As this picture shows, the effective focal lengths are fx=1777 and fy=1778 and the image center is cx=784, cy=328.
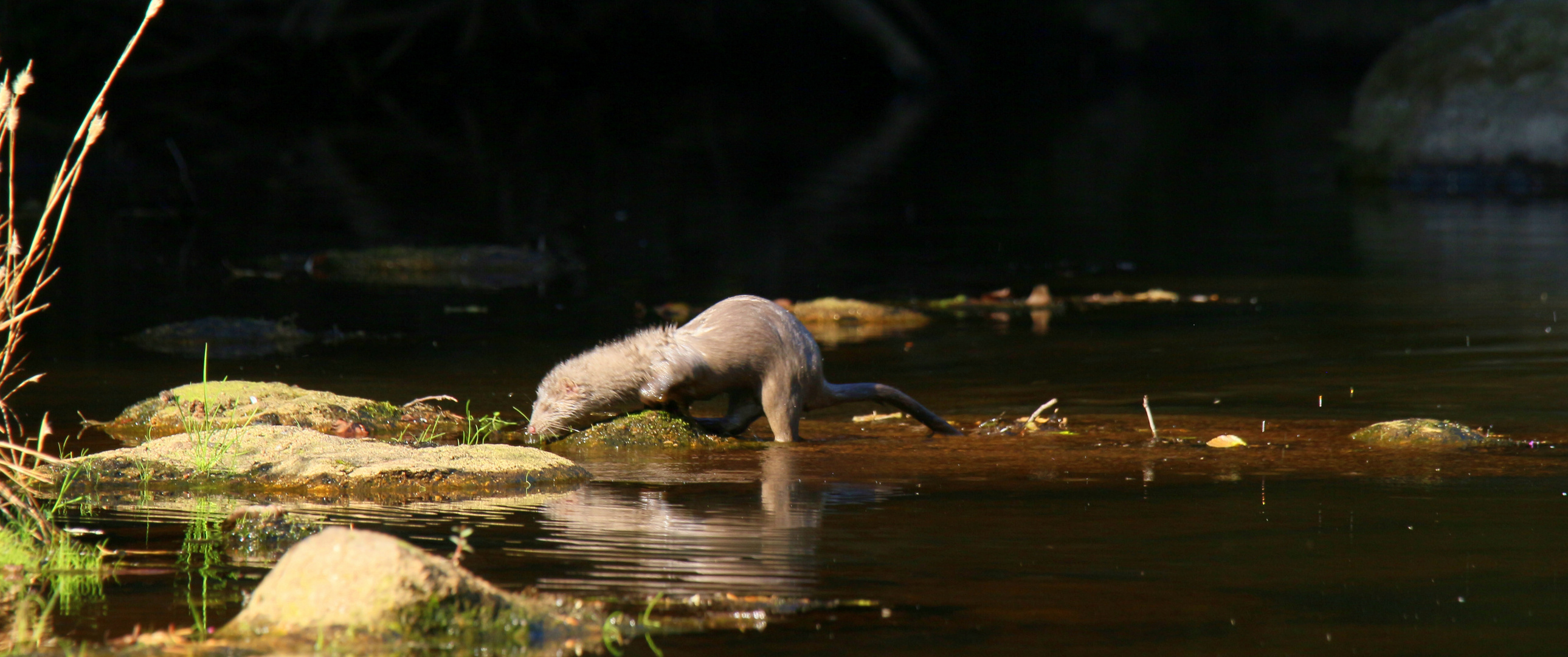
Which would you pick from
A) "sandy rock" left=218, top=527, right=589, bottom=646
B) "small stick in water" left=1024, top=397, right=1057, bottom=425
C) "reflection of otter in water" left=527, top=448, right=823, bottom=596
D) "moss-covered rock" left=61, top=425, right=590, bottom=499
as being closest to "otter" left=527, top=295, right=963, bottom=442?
"small stick in water" left=1024, top=397, right=1057, bottom=425

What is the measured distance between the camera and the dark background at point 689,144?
14.9m

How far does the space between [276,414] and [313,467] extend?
130 centimetres

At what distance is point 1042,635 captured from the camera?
444 cm

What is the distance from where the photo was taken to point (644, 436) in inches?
298

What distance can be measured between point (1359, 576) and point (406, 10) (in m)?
31.7

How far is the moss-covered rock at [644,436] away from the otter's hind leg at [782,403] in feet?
0.35

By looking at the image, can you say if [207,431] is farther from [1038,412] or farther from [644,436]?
[1038,412]

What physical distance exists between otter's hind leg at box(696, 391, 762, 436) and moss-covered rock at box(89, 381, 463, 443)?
1120 mm

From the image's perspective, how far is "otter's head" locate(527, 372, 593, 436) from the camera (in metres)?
7.47

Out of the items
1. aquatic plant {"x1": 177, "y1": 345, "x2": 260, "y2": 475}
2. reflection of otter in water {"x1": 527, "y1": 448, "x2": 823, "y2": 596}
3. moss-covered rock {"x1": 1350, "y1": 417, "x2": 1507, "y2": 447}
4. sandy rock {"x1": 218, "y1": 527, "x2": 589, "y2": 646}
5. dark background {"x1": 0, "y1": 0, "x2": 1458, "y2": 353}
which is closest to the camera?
sandy rock {"x1": 218, "y1": 527, "x2": 589, "y2": 646}

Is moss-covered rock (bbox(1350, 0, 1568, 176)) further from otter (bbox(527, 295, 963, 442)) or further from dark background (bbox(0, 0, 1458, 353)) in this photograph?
otter (bbox(527, 295, 963, 442))

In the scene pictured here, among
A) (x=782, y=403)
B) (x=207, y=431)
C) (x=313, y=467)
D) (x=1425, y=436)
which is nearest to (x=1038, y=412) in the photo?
(x=782, y=403)

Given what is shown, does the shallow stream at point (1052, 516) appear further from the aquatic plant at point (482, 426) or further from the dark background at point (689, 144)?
the dark background at point (689, 144)

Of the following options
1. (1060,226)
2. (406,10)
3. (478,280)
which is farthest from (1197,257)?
(406,10)
